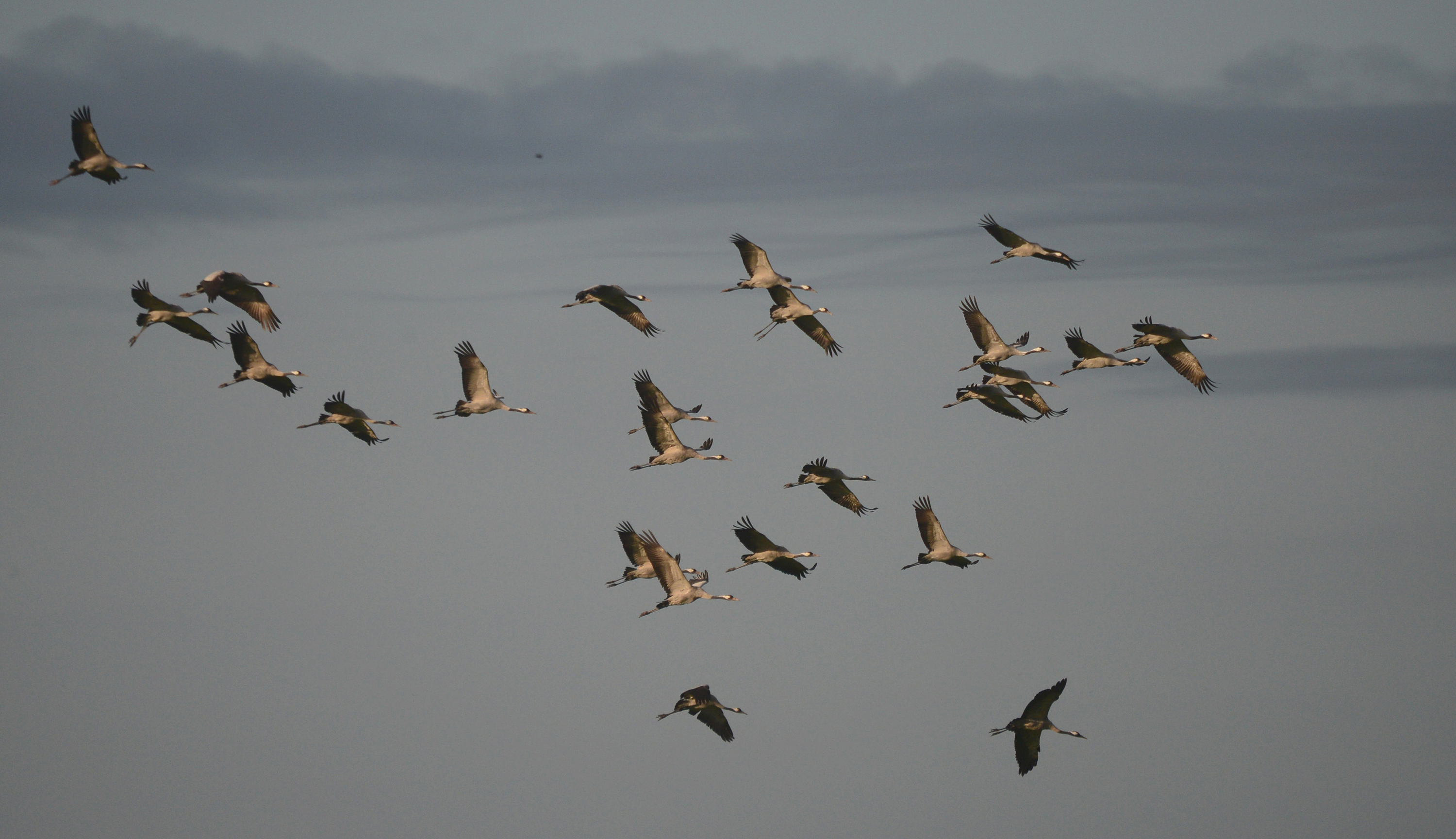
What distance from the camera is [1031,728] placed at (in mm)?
45656

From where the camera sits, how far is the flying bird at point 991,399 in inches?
1923

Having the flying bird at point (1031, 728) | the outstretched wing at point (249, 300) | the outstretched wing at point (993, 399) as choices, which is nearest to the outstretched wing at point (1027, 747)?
the flying bird at point (1031, 728)

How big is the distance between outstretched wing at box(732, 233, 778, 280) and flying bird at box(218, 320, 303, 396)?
37.1 feet

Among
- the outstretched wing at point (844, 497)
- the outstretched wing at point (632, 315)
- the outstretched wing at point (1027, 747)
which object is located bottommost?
the outstretched wing at point (1027, 747)

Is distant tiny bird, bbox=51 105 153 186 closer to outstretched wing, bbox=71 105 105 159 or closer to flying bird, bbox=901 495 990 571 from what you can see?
outstretched wing, bbox=71 105 105 159

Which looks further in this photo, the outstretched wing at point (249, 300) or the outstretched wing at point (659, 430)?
the outstretched wing at point (659, 430)

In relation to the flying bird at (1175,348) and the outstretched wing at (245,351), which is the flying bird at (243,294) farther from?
the flying bird at (1175,348)

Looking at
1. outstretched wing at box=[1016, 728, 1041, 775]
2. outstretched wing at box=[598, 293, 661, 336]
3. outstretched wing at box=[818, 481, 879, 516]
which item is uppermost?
outstretched wing at box=[598, 293, 661, 336]

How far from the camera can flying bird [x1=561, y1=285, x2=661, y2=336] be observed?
47.2m

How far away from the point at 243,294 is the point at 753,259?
1232 cm

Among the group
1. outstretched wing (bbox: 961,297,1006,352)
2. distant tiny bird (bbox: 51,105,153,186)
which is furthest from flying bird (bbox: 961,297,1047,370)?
distant tiny bird (bbox: 51,105,153,186)

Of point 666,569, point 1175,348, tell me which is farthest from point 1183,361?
point 666,569

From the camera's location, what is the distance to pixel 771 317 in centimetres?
4869

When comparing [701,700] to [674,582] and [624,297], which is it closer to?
[674,582]
